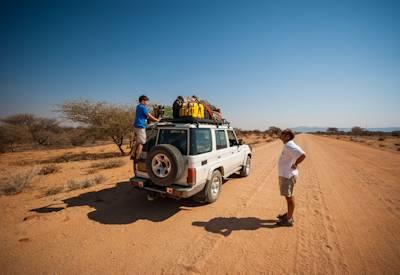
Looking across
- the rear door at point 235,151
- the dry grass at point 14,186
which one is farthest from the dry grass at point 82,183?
the rear door at point 235,151

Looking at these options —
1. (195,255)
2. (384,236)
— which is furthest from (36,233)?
(384,236)

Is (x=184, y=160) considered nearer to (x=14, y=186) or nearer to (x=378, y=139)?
(x=14, y=186)

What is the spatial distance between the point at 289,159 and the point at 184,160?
6.84ft

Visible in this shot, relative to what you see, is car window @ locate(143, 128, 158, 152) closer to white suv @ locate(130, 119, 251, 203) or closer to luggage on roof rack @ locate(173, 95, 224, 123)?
white suv @ locate(130, 119, 251, 203)

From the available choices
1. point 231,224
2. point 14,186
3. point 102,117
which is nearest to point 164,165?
point 231,224

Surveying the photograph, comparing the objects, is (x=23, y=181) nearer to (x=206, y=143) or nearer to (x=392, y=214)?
(x=206, y=143)

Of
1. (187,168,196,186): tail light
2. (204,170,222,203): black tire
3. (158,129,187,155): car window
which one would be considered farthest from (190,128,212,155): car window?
(204,170,222,203): black tire

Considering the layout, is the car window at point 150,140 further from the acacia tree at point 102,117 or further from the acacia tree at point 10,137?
the acacia tree at point 10,137

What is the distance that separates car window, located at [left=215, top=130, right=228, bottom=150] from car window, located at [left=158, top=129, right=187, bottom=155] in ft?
3.88

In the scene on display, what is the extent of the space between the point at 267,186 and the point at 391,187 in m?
4.14

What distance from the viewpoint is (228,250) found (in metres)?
2.82

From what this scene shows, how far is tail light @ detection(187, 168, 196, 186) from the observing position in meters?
3.71

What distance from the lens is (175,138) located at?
421 centimetres

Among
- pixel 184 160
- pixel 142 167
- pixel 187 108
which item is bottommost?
pixel 142 167
